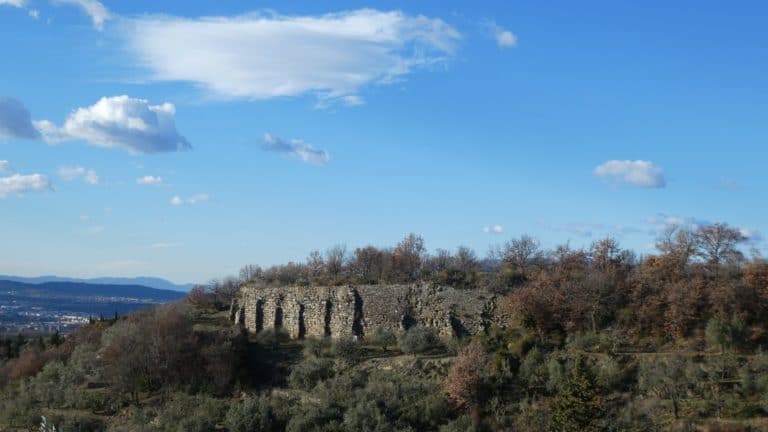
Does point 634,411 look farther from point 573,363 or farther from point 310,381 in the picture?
point 310,381

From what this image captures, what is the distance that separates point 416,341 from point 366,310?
383 cm

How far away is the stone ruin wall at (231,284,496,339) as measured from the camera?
103ft

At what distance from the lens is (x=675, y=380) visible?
24.1 metres

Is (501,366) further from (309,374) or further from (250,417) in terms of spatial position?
(250,417)

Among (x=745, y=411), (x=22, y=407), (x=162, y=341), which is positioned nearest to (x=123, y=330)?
(x=162, y=341)

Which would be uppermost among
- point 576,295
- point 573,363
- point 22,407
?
point 576,295

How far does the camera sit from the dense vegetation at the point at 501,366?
2400cm

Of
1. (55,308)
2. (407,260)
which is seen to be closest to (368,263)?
(407,260)

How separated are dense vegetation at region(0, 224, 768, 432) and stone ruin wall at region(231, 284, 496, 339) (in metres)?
0.71

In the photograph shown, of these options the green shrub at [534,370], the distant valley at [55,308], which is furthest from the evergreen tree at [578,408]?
the distant valley at [55,308]

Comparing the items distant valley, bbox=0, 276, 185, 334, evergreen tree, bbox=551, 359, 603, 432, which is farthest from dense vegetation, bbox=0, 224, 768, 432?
distant valley, bbox=0, 276, 185, 334

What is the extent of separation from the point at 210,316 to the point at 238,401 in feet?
41.0

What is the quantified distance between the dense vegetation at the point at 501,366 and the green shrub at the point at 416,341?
61 mm

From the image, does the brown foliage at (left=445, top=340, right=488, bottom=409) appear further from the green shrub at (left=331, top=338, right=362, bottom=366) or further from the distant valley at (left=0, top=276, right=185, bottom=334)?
the distant valley at (left=0, top=276, right=185, bottom=334)
